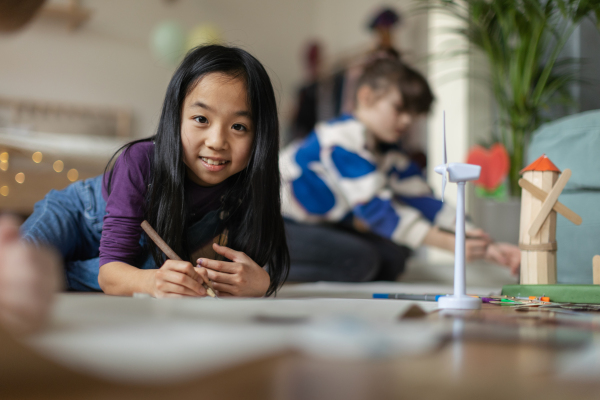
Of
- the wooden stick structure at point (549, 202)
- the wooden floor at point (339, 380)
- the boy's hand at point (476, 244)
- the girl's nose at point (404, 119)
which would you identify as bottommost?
the wooden floor at point (339, 380)

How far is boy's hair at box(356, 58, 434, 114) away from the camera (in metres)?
1.30

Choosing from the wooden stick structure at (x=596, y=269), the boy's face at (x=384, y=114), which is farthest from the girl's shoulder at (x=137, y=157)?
the boy's face at (x=384, y=114)

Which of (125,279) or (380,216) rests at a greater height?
(380,216)

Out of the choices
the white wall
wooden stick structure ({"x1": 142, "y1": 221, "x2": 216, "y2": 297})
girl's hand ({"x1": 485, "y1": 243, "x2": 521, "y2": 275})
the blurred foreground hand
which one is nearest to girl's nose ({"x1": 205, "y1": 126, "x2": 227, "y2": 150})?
wooden stick structure ({"x1": 142, "y1": 221, "x2": 216, "y2": 297})

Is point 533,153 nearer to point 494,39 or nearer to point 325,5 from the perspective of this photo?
point 494,39

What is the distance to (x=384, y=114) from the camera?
1329mm

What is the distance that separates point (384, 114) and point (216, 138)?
87 cm

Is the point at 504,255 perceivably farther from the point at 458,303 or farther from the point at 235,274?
the point at 235,274

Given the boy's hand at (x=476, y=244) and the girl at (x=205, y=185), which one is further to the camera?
the boy's hand at (x=476, y=244)

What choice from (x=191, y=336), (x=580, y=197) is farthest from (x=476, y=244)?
(x=191, y=336)

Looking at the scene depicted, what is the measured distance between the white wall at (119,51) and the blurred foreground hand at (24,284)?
2.59 m

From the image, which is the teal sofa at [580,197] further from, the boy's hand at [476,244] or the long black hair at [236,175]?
the long black hair at [236,175]

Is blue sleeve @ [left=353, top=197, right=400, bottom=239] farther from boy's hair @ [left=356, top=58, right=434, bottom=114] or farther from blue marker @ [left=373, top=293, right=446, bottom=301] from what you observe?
blue marker @ [left=373, top=293, right=446, bottom=301]

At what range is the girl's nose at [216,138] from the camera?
1.77 feet
